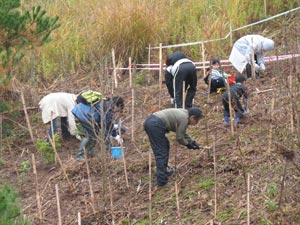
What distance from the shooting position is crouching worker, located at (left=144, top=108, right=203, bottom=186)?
659cm

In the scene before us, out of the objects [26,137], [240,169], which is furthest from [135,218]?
[26,137]

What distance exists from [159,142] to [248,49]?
330 centimetres

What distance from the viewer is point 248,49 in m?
9.50

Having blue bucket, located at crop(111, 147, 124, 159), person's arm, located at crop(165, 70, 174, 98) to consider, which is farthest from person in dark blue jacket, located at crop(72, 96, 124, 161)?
person's arm, located at crop(165, 70, 174, 98)

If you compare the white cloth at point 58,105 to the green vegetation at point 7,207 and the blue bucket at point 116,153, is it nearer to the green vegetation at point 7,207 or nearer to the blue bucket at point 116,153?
the blue bucket at point 116,153

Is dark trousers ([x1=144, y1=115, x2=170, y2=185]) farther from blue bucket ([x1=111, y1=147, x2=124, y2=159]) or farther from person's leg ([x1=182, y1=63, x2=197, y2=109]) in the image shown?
person's leg ([x1=182, y1=63, x2=197, y2=109])

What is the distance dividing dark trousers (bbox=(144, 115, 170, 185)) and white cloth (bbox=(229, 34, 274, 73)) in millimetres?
3020

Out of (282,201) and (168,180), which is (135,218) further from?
(282,201)

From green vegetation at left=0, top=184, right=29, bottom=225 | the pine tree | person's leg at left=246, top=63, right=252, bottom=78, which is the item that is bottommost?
green vegetation at left=0, top=184, right=29, bottom=225

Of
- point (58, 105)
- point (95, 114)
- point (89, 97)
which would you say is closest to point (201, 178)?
point (95, 114)

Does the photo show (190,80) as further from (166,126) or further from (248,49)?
(166,126)

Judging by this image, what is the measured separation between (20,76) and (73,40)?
120 cm

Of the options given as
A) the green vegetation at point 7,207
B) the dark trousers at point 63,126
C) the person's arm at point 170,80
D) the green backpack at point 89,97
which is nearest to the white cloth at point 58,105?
the dark trousers at point 63,126

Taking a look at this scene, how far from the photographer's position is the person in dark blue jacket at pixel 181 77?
8570 millimetres
